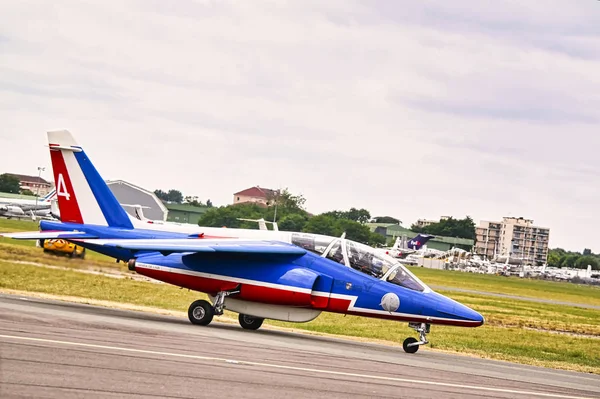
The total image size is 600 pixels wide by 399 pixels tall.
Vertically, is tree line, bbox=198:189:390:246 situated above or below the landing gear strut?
above

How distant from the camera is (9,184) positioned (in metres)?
136

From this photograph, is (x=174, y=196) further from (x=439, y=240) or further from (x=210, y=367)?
(x=210, y=367)

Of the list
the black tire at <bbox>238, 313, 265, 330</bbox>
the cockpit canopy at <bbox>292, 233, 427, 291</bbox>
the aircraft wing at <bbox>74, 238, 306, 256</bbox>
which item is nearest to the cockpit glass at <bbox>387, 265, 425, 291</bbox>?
the cockpit canopy at <bbox>292, 233, 427, 291</bbox>

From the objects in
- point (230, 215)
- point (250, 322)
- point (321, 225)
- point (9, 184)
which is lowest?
point (250, 322)

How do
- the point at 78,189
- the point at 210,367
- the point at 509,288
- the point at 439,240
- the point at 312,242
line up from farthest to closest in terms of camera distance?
1. the point at 439,240
2. the point at 509,288
3. the point at 78,189
4. the point at 312,242
5. the point at 210,367

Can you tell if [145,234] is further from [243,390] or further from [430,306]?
[243,390]

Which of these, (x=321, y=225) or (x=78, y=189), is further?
(x=321, y=225)

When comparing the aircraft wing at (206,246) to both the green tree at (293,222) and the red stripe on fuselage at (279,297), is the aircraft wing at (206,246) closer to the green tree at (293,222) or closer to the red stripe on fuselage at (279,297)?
the red stripe on fuselage at (279,297)

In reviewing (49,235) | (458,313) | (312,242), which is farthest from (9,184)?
(458,313)

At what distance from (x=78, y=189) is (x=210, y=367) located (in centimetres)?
1189

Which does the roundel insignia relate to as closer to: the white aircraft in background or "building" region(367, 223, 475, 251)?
the white aircraft in background

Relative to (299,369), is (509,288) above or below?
above

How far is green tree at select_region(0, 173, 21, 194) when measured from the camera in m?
130

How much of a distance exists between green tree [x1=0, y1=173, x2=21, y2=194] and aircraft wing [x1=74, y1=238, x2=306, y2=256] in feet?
373
